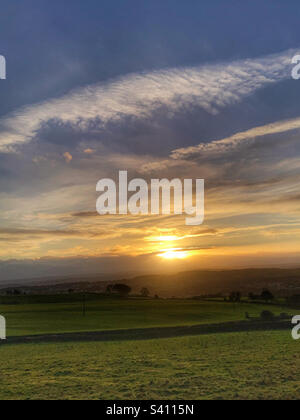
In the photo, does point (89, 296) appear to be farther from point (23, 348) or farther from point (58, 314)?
point (23, 348)

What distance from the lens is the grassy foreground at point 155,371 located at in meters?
14.8

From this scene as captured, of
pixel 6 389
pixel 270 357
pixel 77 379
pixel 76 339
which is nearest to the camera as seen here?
pixel 6 389

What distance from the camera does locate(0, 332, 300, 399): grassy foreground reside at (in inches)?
582

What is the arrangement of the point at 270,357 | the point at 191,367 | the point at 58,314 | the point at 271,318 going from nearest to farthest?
the point at 191,367, the point at 270,357, the point at 271,318, the point at 58,314

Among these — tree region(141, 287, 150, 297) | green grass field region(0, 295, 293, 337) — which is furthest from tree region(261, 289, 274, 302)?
tree region(141, 287, 150, 297)

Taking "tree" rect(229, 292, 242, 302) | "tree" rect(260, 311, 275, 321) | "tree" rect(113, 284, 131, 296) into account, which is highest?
"tree" rect(113, 284, 131, 296)

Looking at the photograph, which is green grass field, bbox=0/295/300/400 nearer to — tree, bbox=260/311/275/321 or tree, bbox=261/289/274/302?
tree, bbox=260/311/275/321

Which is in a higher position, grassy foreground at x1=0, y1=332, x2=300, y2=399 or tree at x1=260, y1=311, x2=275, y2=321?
grassy foreground at x1=0, y1=332, x2=300, y2=399

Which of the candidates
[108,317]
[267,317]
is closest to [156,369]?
[108,317]

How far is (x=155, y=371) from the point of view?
18250 millimetres

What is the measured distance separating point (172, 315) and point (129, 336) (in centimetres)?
2110

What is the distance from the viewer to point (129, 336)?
110 ft

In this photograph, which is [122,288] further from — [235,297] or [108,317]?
[108,317]
